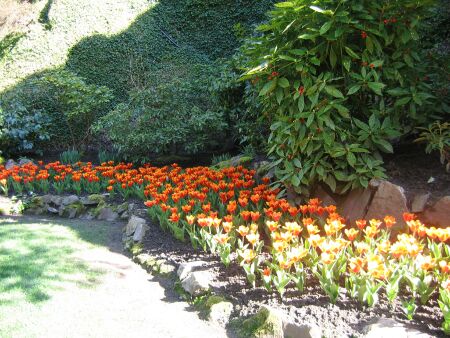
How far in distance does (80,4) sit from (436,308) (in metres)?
11.4

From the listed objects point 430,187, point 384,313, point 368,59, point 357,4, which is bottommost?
point 384,313

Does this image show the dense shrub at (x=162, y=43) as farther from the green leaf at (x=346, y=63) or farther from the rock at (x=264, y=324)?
the rock at (x=264, y=324)

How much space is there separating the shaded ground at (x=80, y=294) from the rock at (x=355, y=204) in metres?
1.72

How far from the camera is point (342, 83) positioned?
415cm

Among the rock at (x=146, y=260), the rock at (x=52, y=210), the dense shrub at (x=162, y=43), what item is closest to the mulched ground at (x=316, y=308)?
the rock at (x=146, y=260)

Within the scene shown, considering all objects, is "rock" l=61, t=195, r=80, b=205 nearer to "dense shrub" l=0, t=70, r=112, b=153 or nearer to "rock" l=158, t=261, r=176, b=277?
"rock" l=158, t=261, r=176, b=277

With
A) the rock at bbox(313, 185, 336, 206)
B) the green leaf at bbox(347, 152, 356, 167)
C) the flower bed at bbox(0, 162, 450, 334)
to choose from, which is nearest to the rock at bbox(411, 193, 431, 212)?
the flower bed at bbox(0, 162, 450, 334)

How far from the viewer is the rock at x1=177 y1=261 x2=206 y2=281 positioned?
11.8 ft

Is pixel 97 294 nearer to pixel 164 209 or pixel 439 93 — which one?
pixel 164 209

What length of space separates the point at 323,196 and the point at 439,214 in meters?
1.06

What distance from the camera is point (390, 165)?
166 inches

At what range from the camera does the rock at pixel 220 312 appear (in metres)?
3.00

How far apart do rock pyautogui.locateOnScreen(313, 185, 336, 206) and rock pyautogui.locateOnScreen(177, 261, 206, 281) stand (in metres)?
1.34

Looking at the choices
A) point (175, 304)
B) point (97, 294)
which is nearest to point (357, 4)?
point (175, 304)
